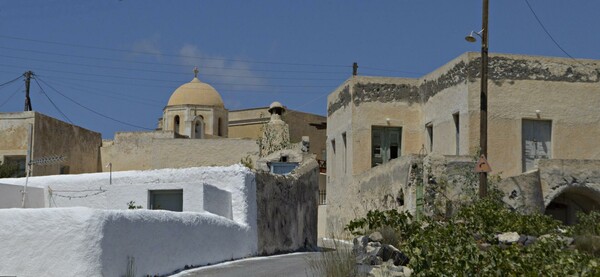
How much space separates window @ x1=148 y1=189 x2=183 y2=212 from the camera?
22.0m

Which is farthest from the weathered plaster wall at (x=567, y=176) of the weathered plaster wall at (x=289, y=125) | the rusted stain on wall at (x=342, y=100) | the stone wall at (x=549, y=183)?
the weathered plaster wall at (x=289, y=125)

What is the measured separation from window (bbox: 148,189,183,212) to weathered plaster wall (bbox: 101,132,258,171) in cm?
1846

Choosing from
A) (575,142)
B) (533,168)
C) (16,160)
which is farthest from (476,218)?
(16,160)

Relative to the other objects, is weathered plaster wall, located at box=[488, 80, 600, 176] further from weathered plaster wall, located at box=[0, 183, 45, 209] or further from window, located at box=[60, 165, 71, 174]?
window, located at box=[60, 165, 71, 174]

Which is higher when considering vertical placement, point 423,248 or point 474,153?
point 474,153

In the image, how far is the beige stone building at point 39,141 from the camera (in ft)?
123

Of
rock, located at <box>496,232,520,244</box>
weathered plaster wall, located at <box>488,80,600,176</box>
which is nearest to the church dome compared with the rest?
weathered plaster wall, located at <box>488,80,600,176</box>

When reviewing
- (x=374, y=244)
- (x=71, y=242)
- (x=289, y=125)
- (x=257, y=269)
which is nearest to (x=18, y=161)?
(x=289, y=125)

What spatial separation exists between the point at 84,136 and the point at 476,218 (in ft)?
79.7

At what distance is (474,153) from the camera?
29703mm

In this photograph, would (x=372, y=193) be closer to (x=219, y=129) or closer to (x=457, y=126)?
(x=457, y=126)

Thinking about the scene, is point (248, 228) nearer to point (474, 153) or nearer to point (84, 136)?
point (474, 153)

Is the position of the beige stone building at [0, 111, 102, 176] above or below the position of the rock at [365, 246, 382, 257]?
above

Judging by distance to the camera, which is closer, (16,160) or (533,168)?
(533,168)
